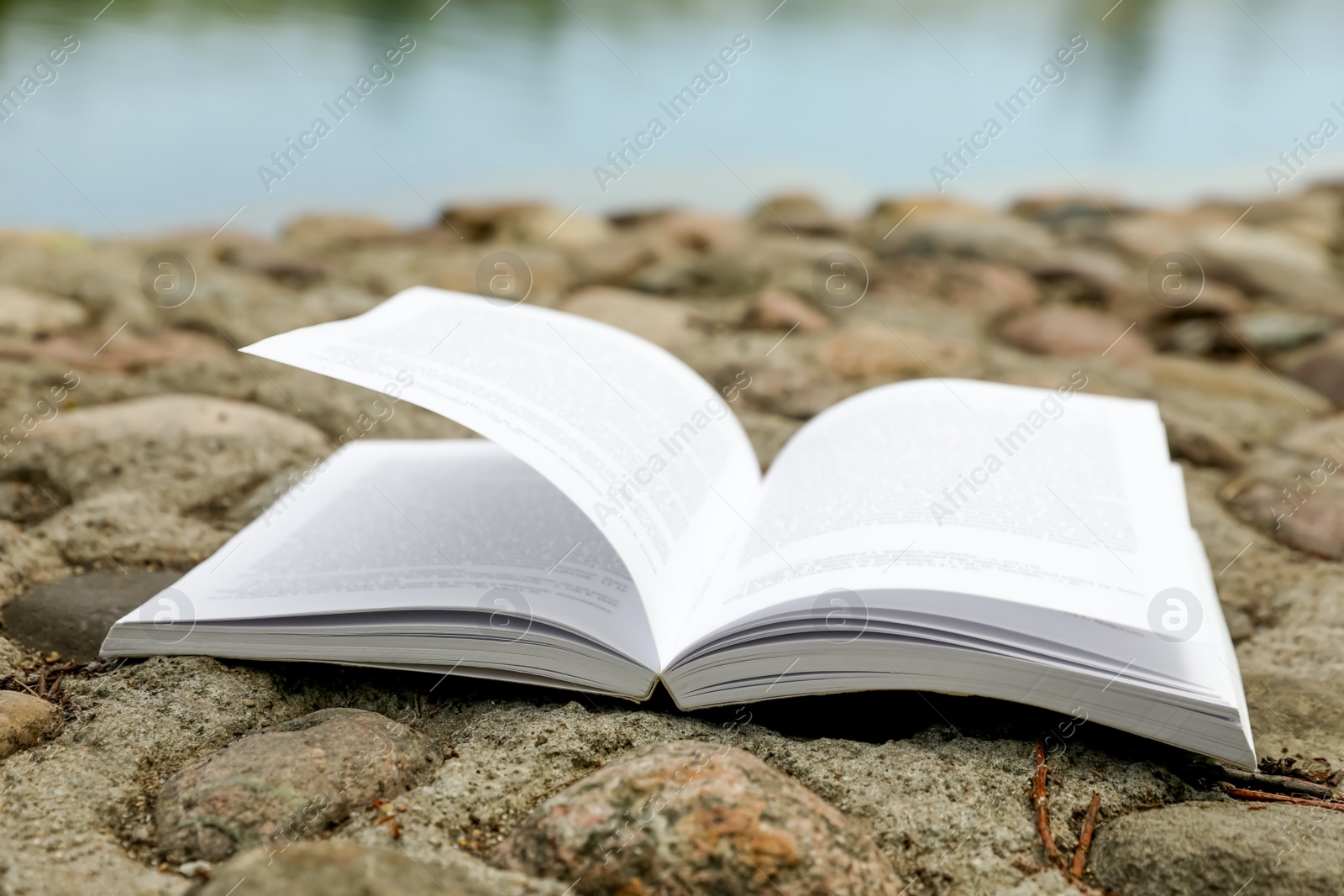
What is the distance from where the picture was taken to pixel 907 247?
301 cm

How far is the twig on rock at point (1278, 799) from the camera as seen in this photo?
0.86 m

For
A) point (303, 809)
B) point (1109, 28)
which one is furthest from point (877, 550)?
point (1109, 28)

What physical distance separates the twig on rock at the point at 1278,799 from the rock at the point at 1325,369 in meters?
1.38

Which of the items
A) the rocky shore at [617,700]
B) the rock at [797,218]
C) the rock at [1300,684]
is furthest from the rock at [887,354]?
the rock at [797,218]

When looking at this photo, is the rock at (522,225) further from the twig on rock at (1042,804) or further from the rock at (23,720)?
the twig on rock at (1042,804)

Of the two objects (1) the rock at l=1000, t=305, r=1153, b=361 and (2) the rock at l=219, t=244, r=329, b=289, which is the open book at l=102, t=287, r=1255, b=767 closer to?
(1) the rock at l=1000, t=305, r=1153, b=361

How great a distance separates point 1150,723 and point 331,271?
7.50ft

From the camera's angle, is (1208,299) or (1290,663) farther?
(1208,299)

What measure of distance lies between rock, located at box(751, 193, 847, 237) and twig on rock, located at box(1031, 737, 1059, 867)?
247cm

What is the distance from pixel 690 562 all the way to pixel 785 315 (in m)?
1.33

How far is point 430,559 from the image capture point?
1.02 meters

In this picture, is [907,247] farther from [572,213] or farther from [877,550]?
[877,550]

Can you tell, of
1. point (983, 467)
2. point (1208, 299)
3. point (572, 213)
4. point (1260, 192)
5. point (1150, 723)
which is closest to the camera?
point (1150, 723)

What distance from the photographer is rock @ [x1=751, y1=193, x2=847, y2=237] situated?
3223mm
